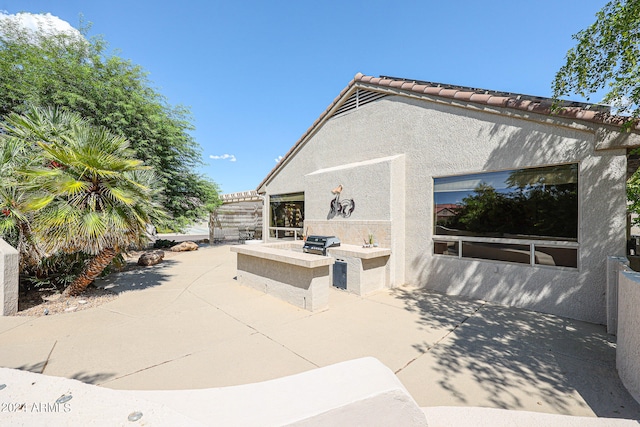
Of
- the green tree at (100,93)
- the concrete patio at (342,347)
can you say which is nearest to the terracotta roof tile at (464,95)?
the concrete patio at (342,347)

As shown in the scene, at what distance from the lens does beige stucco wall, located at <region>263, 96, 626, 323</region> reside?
5422mm

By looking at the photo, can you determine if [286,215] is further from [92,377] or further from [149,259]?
[92,377]

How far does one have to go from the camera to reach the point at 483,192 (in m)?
6.93

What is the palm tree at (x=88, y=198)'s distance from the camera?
5.72 metres

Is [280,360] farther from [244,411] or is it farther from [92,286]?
[92,286]

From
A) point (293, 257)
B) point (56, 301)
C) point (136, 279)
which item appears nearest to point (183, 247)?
point (136, 279)

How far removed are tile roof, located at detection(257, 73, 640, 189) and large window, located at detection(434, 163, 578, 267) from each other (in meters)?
1.06

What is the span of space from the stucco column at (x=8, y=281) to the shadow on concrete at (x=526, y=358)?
8651 millimetres

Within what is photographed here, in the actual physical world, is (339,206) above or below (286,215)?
above

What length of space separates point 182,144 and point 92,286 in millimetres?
11516

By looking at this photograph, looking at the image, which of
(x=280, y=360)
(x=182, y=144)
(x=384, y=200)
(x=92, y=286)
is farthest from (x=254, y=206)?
(x=280, y=360)

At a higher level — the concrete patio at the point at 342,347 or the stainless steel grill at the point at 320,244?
the stainless steel grill at the point at 320,244

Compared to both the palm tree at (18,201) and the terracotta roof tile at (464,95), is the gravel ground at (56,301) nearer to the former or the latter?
the palm tree at (18,201)

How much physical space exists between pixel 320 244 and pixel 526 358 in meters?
5.18
